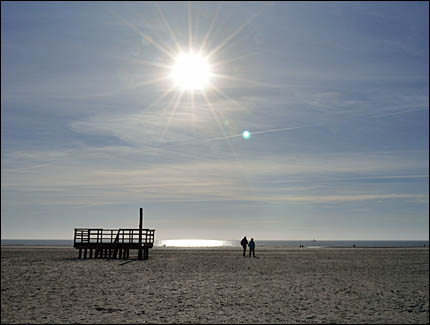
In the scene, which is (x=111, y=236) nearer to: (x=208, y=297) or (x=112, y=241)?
(x=112, y=241)

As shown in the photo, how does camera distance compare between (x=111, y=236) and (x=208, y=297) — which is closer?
(x=208, y=297)

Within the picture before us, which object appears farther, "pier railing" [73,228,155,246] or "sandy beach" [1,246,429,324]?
"pier railing" [73,228,155,246]

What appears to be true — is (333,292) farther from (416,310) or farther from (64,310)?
(64,310)

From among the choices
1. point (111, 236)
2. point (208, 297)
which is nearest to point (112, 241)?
point (111, 236)

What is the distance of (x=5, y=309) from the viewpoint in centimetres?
1322

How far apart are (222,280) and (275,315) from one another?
297 inches

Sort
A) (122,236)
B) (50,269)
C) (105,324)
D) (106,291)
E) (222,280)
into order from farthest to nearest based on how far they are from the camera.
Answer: (122,236), (50,269), (222,280), (106,291), (105,324)

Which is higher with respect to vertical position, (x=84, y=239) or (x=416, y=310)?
(x=84, y=239)

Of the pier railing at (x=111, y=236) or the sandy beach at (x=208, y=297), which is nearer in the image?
the sandy beach at (x=208, y=297)

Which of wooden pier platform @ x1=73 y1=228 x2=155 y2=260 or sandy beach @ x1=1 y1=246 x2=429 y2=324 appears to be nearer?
sandy beach @ x1=1 y1=246 x2=429 y2=324

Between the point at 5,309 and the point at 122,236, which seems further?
the point at 122,236

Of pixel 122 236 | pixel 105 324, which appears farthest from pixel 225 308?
pixel 122 236

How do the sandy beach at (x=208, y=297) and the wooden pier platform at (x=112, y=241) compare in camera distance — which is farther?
the wooden pier platform at (x=112, y=241)

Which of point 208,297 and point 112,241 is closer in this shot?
point 208,297
